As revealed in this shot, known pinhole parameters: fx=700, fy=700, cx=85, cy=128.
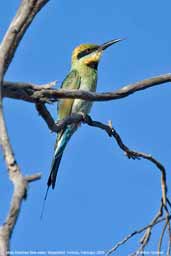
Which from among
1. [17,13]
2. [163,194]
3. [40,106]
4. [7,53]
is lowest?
[163,194]

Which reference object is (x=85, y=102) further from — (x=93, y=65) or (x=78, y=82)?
(x=93, y=65)

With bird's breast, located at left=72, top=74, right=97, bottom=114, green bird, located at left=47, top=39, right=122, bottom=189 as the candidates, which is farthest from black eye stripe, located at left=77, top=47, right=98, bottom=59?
bird's breast, located at left=72, top=74, right=97, bottom=114

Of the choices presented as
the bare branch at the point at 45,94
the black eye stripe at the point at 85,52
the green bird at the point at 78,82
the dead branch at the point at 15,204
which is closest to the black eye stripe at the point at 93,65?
the green bird at the point at 78,82

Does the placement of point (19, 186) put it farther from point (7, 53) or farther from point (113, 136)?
point (113, 136)

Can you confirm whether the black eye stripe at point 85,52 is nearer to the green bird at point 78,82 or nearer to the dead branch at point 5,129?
the green bird at point 78,82

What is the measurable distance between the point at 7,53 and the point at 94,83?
3.17 meters

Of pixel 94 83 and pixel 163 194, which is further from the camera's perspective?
pixel 94 83

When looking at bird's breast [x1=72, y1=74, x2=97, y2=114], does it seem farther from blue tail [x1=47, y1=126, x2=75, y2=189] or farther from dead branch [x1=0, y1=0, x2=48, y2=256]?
dead branch [x1=0, y1=0, x2=48, y2=256]

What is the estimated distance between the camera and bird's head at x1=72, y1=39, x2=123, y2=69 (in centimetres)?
607

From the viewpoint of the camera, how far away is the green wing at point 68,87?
18.3 ft

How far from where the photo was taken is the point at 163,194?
3533 mm

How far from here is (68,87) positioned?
219 inches

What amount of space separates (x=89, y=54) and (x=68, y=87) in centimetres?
70

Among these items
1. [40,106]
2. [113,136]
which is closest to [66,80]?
[113,136]
